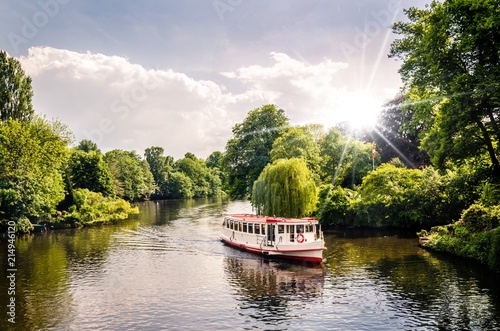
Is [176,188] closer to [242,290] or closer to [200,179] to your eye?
[200,179]

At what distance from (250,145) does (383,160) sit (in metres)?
30.5

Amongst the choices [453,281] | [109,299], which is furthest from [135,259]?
[453,281]

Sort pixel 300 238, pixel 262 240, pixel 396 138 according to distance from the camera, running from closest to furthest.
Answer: pixel 300 238
pixel 262 240
pixel 396 138

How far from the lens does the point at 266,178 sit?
50.8 m

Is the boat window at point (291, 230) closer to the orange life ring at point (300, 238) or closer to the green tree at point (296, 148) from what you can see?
the orange life ring at point (300, 238)

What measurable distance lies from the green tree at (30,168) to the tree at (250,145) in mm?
28635

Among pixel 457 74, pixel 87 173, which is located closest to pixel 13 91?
pixel 87 173

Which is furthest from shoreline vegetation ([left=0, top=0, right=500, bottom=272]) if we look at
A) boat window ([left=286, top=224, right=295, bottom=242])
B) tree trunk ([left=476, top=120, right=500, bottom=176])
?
boat window ([left=286, top=224, right=295, bottom=242])

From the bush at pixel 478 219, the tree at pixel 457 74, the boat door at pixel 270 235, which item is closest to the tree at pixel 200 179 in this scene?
the boat door at pixel 270 235

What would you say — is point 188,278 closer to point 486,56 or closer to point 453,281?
point 453,281

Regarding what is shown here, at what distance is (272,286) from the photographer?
26.7 meters

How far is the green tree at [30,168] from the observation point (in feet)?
169

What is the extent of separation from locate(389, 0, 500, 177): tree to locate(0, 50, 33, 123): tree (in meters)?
71.6

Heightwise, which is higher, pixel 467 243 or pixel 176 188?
pixel 176 188
